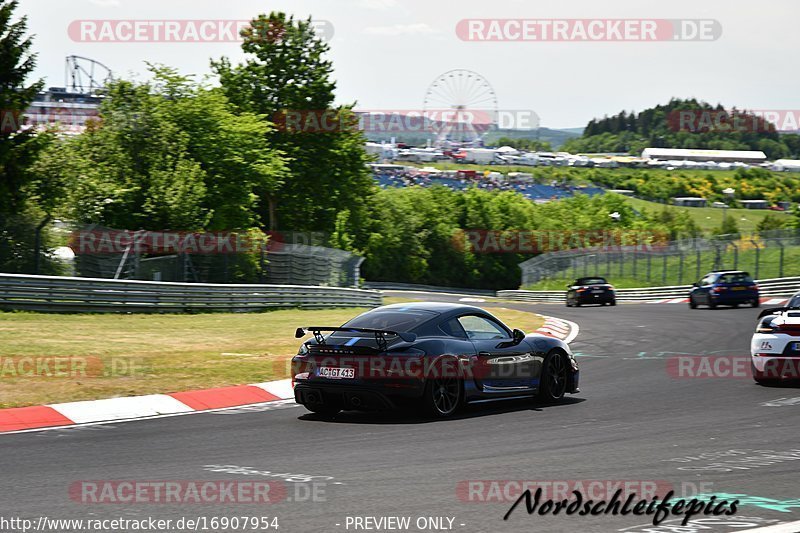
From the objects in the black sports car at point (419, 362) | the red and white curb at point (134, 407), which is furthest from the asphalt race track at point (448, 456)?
the red and white curb at point (134, 407)

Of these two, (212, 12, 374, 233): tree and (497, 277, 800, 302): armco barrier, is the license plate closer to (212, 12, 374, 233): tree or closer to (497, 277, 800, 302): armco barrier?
(497, 277, 800, 302): armco barrier

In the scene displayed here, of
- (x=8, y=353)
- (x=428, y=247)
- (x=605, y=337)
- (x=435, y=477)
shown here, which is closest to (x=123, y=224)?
(x=605, y=337)

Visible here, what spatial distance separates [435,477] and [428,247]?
124914mm

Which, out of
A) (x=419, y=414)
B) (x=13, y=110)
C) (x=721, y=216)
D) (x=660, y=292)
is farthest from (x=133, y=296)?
(x=721, y=216)

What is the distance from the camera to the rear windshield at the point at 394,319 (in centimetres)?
1155

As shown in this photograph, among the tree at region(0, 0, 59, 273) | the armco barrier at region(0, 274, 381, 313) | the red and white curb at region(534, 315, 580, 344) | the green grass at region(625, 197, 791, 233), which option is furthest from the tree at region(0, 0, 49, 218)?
the green grass at region(625, 197, 791, 233)

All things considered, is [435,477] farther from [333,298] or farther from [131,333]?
[333,298]

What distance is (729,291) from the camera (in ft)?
124

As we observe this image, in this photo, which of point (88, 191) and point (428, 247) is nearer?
point (88, 191)

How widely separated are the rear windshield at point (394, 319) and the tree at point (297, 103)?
174ft

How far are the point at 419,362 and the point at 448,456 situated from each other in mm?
2275

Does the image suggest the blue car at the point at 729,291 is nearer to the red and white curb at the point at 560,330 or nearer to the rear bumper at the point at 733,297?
the rear bumper at the point at 733,297

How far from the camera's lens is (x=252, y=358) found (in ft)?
56.4

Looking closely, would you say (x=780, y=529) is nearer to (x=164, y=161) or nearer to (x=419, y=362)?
(x=419, y=362)
